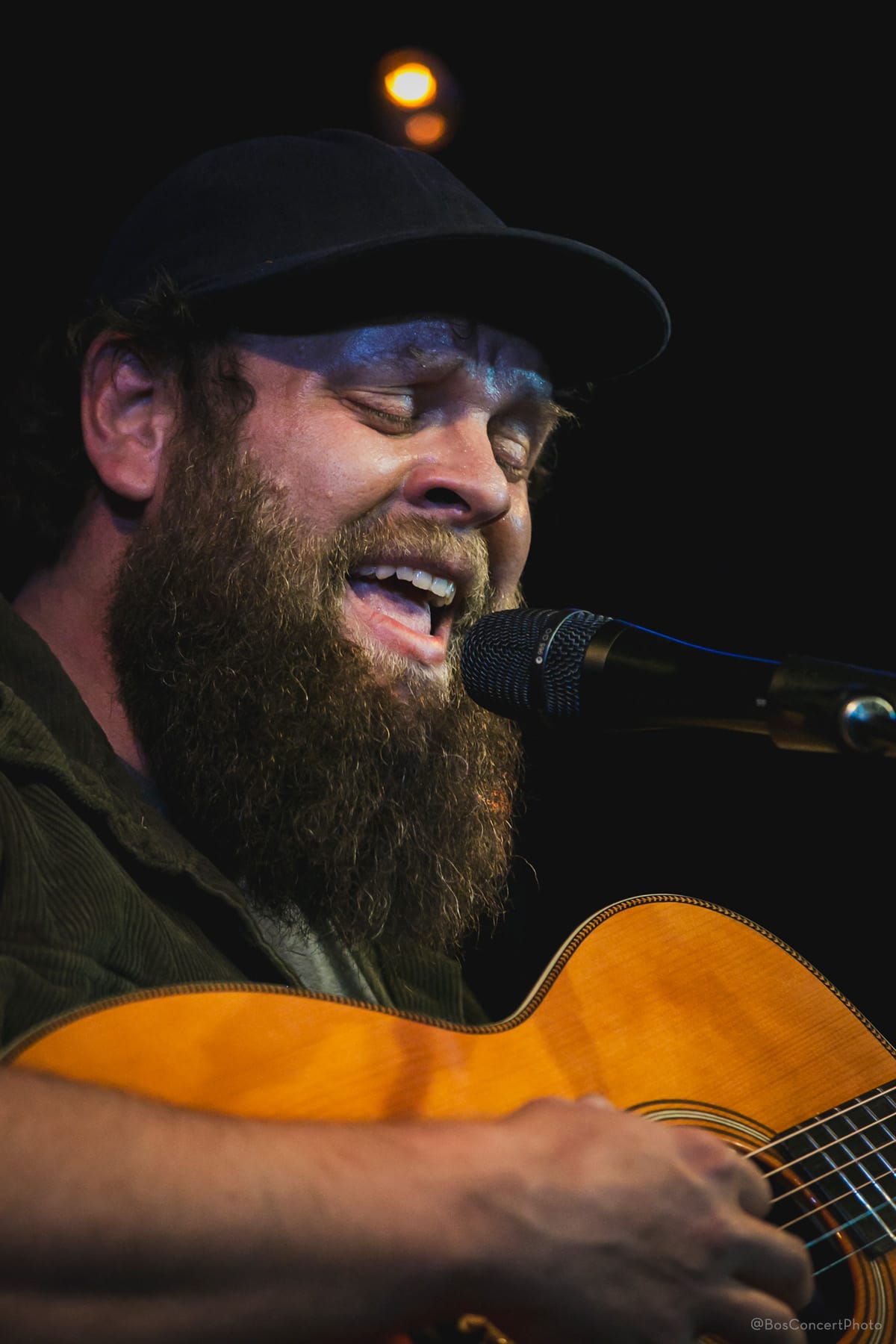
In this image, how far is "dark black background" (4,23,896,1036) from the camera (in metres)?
2.76

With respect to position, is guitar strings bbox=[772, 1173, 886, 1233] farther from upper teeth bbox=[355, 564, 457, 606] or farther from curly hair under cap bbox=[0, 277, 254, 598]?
curly hair under cap bbox=[0, 277, 254, 598]

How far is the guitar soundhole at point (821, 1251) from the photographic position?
4.30 feet

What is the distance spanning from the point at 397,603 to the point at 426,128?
172cm

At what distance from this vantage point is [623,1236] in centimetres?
96

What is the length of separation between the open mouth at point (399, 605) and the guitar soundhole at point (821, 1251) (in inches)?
43.0

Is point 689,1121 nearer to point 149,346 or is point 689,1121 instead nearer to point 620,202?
point 149,346

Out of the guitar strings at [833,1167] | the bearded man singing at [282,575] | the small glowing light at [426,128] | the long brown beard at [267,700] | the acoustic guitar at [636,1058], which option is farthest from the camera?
the small glowing light at [426,128]

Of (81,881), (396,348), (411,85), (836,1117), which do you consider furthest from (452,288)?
(836,1117)

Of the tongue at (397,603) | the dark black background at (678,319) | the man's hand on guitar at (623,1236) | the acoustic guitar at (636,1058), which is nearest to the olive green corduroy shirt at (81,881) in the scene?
the acoustic guitar at (636,1058)

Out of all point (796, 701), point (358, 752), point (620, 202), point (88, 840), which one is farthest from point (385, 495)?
point (620, 202)

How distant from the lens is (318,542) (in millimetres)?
1946

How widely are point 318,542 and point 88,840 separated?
0.73m

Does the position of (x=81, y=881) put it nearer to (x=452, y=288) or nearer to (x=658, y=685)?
(x=658, y=685)

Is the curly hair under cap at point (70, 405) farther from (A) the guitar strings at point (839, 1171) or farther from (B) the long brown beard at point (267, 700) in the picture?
(A) the guitar strings at point (839, 1171)
